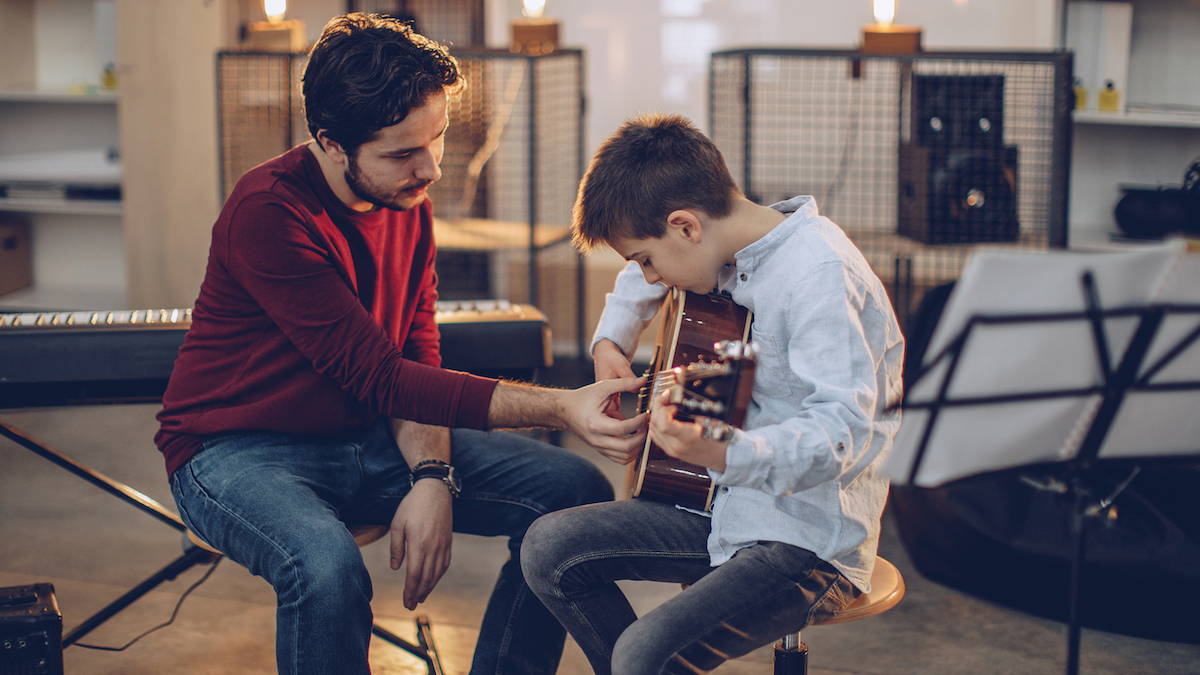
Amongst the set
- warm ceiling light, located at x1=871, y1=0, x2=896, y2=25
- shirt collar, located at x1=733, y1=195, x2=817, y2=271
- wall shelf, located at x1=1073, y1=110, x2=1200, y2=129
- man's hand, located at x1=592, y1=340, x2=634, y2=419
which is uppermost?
warm ceiling light, located at x1=871, y1=0, x2=896, y2=25

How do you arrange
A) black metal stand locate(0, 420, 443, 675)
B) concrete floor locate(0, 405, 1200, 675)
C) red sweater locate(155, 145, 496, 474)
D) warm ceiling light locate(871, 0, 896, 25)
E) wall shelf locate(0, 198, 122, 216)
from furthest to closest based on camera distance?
wall shelf locate(0, 198, 122, 216) → warm ceiling light locate(871, 0, 896, 25) → concrete floor locate(0, 405, 1200, 675) → black metal stand locate(0, 420, 443, 675) → red sweater locate(155, 145, 496, 474)

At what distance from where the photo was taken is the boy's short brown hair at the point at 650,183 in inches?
53.9

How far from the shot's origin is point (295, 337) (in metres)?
1.49

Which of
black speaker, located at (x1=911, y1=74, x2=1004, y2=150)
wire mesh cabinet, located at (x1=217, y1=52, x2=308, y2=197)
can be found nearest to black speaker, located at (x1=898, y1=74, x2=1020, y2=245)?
black speaker, located at (x1=911, y1=74, x2=1004, y2=150)

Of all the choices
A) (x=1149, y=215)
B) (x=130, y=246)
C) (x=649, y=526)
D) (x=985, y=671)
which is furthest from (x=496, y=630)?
(x=130, y=246)

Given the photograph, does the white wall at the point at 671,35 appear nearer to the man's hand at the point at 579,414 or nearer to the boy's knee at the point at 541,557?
the man's hand at the point at 579,414

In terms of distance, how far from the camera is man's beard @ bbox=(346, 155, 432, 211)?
5.13 ft

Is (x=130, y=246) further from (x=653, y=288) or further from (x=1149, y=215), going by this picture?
(x=1149, y=215)

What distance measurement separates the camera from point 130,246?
4.00 meters

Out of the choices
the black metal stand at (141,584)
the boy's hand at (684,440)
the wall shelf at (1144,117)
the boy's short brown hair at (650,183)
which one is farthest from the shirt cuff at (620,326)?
the wall shelf at (1144,117)

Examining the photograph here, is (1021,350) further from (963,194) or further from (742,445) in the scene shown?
(963,194)

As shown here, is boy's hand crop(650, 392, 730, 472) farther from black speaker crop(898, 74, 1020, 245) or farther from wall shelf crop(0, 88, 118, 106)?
wall shelf crop(0, 88, 118, 106)

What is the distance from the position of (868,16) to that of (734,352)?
3.19m

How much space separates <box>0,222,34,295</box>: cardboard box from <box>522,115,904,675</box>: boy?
3.67m
